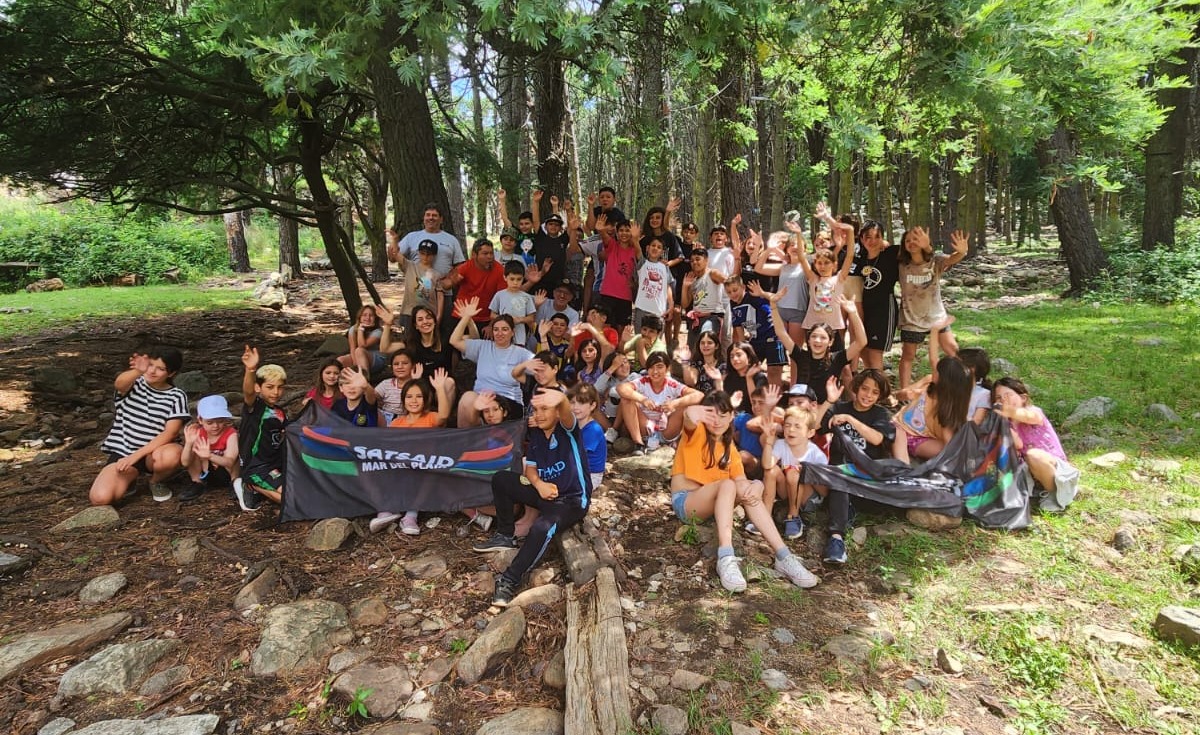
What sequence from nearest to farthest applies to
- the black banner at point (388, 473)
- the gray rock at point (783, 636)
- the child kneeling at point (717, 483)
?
the gray rock at point (783, 636) → the child kneeling at point (717, 483) → the black banner at point (388, 473)

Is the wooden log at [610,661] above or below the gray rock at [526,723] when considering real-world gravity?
above

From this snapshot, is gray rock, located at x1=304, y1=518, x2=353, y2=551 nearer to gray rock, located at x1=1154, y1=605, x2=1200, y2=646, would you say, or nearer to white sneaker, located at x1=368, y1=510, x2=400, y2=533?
white sneaker, located at x1=368, y1=510, x2=400, y2=533

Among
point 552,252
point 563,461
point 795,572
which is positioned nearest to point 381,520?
point 563,461

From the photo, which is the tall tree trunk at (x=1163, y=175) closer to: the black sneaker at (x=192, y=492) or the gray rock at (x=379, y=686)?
the gray rock at (x=379, y=686)

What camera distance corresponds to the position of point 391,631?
378 cm

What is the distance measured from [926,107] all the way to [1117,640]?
4169mm

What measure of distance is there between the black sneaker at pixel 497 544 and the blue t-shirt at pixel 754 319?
343 centimetres

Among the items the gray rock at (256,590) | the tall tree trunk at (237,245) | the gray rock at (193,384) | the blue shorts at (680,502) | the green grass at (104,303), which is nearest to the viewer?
the gray rock at (256,590)

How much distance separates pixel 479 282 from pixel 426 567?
11.5 feet

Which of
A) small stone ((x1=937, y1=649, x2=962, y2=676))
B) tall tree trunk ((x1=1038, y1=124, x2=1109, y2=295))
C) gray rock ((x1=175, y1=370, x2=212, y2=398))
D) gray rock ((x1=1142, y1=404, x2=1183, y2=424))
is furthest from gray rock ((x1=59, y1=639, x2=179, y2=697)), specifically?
tall tree trunk ((x1=1038, y1=124, x2=1109, y2=295))

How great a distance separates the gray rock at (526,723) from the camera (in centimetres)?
297

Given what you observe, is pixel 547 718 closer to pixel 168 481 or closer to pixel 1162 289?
pixel 168 481

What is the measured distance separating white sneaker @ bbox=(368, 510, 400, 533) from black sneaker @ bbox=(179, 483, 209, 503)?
1.58 metres

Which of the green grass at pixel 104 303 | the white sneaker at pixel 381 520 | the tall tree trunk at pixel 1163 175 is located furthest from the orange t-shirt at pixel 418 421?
the tall tree trunk at pixel 1163 175
